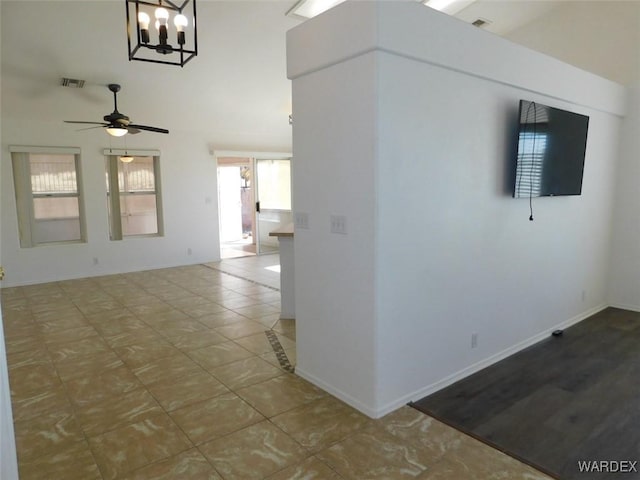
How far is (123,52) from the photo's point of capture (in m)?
5.04

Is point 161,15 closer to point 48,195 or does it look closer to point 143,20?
point 143,20

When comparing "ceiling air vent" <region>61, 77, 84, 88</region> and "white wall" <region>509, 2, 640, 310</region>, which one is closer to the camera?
"white wall" <region>509, 2, 640, 310</region>

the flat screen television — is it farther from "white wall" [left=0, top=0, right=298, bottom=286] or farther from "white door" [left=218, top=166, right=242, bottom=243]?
"white door" [left=218, top=166, right=242, bottom=243]

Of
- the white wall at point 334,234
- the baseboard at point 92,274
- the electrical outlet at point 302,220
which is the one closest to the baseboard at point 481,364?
the white wall at point 334,234

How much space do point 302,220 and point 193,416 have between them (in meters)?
1.48

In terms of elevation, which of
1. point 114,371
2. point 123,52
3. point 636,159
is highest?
point 123,52

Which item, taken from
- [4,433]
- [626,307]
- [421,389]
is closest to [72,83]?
[4,433]

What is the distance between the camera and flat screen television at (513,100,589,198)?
3295mm

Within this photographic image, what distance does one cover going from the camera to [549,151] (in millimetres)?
3570

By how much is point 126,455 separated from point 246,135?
22.6 ft

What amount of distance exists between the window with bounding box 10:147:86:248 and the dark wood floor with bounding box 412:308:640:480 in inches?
251

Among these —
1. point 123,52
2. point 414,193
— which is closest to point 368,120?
point 414,193

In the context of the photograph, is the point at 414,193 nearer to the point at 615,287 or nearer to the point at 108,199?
the point at 615,287

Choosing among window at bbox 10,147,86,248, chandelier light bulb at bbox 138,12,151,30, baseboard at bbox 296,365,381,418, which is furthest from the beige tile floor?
chandelier light bulb at bbox 138,12,151,30
